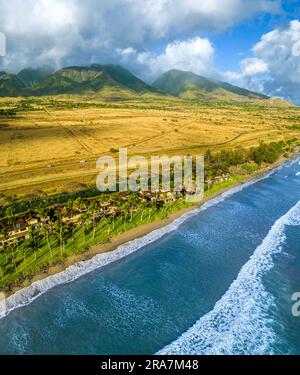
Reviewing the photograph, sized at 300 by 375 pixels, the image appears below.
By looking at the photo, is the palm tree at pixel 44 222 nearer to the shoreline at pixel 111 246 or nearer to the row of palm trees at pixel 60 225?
the row of palm trees at pixel 60 225

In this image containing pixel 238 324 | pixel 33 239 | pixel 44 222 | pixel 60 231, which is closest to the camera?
pixel 238 324

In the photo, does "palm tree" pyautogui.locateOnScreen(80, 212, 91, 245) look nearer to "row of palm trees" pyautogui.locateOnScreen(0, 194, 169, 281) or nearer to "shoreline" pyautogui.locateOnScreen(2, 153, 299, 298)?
"row of palm trees" pyautogui.locateOnScreen(0, 194, 169, 281)

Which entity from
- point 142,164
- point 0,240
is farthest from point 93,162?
point 0,240

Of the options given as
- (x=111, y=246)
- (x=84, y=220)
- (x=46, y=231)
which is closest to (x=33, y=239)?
(x=46, y=231)

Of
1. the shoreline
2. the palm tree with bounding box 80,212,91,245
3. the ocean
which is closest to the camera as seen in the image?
the ocean

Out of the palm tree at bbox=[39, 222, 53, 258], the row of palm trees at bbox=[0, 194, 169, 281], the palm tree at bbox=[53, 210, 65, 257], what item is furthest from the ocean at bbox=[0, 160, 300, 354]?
the palm tree at bbox=[39, 222, 53, 258]

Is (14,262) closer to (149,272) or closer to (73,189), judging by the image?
(149,272)

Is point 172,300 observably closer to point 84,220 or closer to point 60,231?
point 60,231

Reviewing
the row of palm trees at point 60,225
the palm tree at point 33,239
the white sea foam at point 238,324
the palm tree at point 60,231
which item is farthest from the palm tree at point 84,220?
the white sea foam at point 238,324
